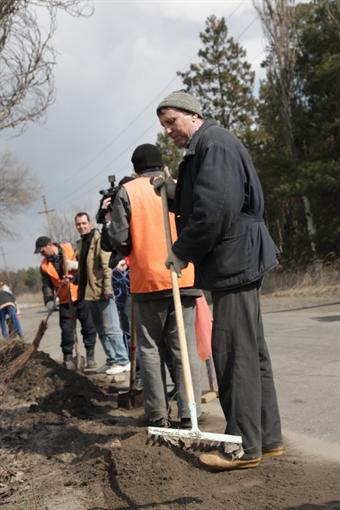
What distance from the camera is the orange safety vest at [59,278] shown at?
346 inches

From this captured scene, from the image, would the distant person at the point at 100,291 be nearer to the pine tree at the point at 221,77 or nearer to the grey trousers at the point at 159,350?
the grey trousers at the point at 159,350

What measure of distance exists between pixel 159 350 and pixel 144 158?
1.53 meters

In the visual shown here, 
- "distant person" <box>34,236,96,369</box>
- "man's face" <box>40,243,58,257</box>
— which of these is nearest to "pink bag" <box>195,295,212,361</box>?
"distant person" <box>34,236,96,369</box>

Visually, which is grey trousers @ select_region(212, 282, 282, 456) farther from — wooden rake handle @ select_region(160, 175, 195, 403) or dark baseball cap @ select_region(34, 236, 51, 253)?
dark baseball cap @ select_region(34, 236, 51, 253)

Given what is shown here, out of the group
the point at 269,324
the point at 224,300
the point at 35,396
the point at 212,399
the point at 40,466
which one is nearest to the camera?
the point at 224,300

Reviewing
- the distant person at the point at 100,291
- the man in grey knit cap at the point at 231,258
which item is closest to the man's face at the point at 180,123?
the man in grey knit cap at the point at 231,258

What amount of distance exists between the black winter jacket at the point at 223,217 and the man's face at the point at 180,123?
0.52 feet

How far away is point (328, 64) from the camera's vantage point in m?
21.4

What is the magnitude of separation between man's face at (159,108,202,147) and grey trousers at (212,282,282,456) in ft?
3.32

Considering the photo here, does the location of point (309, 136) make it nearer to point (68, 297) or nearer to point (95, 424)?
point (68, 297)

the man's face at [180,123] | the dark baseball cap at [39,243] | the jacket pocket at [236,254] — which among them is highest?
the man's face at [180,123]

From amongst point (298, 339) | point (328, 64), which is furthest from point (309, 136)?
point (298, 339)

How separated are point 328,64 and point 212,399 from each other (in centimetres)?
1847

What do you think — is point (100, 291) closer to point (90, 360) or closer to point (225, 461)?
point (90, 360)
